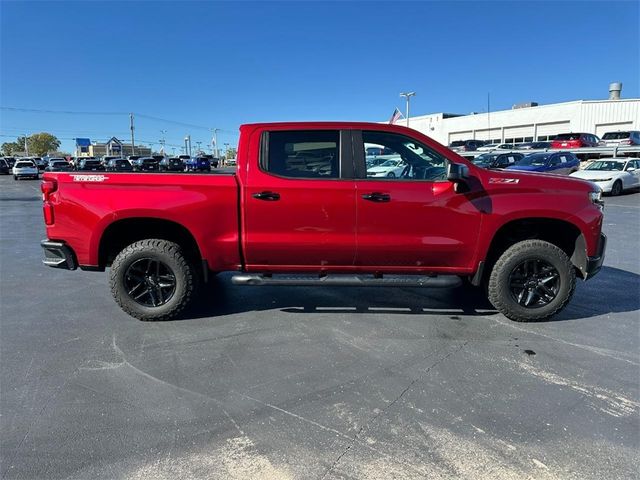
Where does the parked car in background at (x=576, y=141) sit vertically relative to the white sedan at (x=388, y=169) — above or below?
above

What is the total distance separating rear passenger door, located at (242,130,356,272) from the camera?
4121 mm

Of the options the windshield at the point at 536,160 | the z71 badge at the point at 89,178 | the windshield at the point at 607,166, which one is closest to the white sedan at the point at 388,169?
the z71 badge at the point at 89,178

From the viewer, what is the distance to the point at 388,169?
438 cm

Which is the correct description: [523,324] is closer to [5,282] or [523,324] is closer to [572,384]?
[572,384]

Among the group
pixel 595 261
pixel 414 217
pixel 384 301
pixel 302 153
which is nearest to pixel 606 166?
pixel 595 261

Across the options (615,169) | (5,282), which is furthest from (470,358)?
(615,169)

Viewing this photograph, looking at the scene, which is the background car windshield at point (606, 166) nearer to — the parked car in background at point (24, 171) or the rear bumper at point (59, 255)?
the rear bumper at point (59, 255)

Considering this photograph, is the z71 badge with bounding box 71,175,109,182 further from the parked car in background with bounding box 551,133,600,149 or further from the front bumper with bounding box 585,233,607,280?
the parked car in background with bounding box 551,133,600,149

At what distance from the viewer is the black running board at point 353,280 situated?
Result: 423 cm

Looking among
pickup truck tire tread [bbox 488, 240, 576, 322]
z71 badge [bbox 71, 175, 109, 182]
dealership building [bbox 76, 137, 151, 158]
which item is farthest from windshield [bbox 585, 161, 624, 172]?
dealership building [bbox 76, 137, 151, 158]

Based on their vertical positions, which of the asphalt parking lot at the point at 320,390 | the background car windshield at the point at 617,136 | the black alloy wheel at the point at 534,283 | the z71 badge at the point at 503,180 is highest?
the background car windshield at the point at 617,136

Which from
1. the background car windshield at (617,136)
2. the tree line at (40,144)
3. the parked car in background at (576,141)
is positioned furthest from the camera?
the tree line at (40,144)

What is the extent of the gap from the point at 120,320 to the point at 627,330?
16.6ft

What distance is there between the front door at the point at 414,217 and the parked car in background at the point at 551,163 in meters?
17.2
